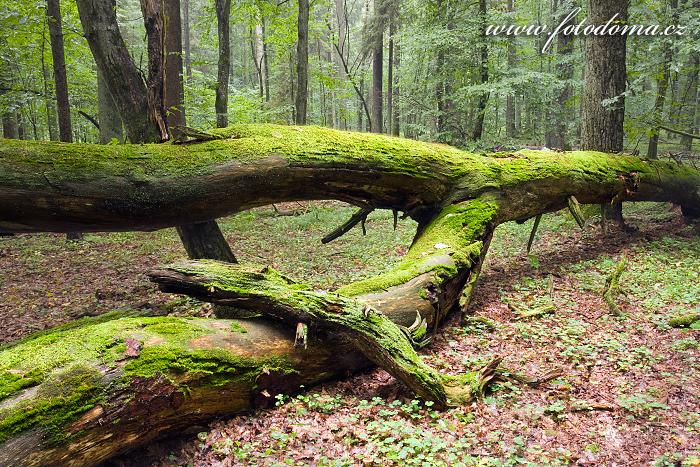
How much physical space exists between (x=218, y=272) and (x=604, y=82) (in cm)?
966

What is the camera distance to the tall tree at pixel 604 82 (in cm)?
942

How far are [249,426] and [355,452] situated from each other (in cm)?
107

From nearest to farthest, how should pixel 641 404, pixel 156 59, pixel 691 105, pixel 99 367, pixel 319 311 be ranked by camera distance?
pixel 99 367
pixel 641 404
pixel 319 311
pixel 156 59
pixel 691 105

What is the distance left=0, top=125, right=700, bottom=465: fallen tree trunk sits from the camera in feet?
10.6

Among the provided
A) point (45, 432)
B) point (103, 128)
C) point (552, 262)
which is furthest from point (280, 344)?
point (103, 128)

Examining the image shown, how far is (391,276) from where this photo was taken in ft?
17.9

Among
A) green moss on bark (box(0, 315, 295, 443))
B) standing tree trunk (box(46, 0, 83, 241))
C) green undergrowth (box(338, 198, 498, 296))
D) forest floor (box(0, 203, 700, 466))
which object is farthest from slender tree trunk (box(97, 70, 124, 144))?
green moss on bark (box(0, 315, 295, 443))

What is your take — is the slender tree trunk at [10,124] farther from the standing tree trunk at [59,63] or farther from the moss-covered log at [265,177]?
the moss-covered log at [265,177]

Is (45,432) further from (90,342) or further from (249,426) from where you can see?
(249,426)

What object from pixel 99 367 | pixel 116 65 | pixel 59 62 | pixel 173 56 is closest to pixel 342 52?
pixel 173 56

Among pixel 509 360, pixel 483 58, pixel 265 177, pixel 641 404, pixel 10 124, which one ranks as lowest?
pixel 509 360

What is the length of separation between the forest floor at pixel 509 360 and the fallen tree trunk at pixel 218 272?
37 centimetres

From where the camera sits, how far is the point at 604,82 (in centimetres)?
963

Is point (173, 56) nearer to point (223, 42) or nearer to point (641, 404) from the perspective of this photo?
point (223, 42)
